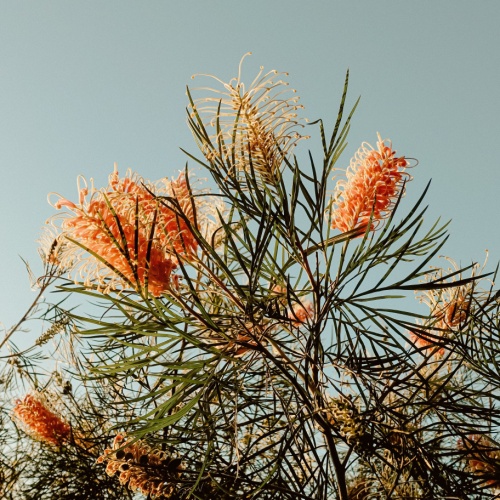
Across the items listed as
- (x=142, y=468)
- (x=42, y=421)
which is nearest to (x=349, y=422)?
(x=142, y=468)

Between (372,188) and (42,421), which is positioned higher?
(372,188)

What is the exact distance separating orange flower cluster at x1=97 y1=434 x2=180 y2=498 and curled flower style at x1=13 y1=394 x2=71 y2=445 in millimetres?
1045

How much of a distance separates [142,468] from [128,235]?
0.57m

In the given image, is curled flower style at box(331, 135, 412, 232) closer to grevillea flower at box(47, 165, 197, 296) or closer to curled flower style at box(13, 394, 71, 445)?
grevillea flower at box(47, 165, 197, 296)

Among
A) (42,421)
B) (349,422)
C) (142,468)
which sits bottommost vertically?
(142,468)

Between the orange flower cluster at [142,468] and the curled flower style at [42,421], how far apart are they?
1045mm

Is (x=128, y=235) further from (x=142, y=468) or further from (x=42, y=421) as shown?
(x=42, y=421)

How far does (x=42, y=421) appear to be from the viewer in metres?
2.19

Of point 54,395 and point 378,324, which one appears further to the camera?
point 54,395

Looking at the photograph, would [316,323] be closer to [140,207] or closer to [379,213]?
[379,213]

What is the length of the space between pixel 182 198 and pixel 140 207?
15cm

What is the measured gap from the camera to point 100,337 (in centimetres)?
128

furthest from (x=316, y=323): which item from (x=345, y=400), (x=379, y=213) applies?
(x=379, y=213)

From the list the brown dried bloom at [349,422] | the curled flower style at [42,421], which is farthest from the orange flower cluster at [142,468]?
the curled flower style at [42,421]
